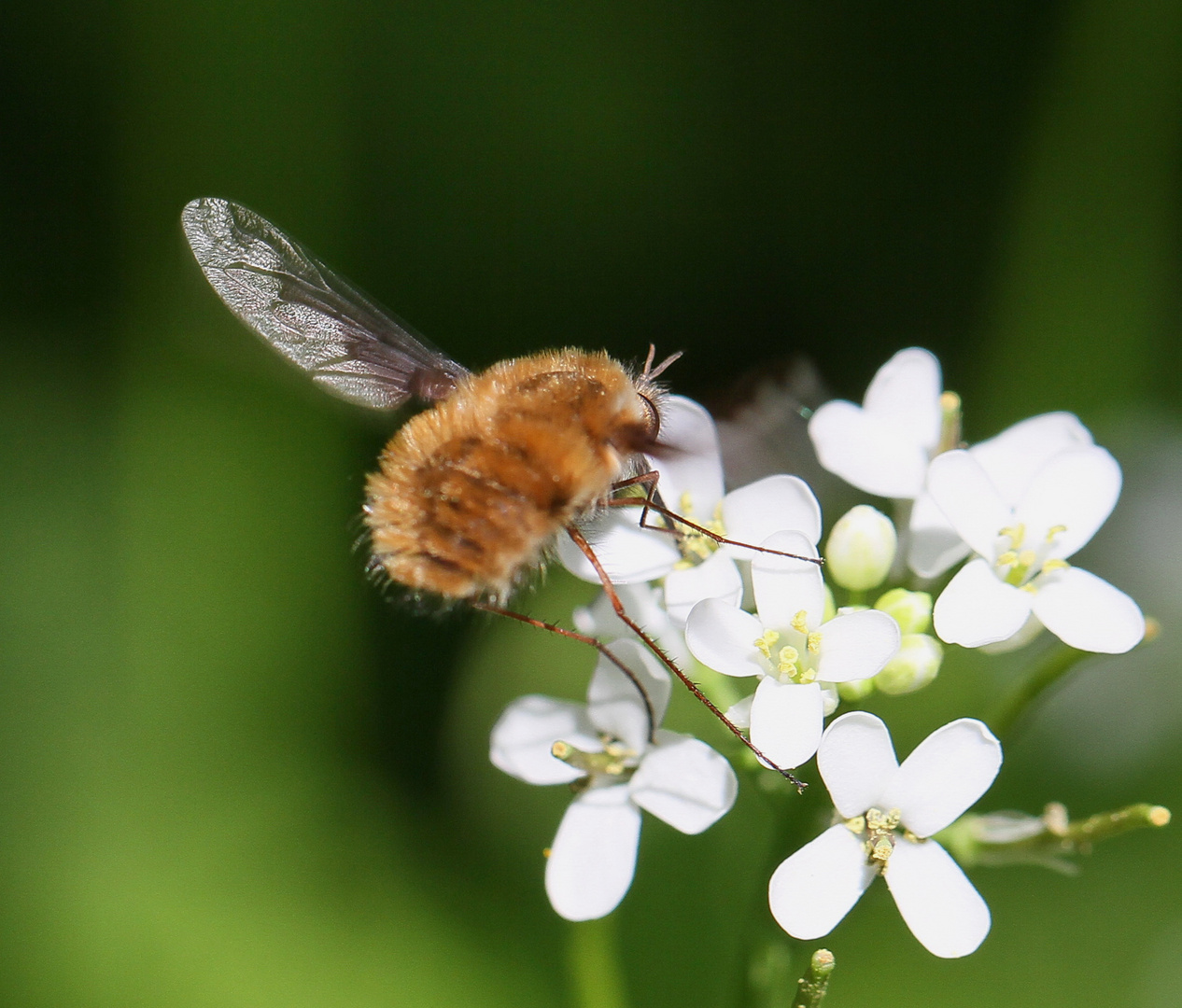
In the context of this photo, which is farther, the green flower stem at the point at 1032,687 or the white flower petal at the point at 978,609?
the green flower stem at the point at 1032,687

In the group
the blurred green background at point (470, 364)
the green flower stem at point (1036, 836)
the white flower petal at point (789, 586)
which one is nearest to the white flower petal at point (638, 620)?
the white flower petal at point (789, 586)

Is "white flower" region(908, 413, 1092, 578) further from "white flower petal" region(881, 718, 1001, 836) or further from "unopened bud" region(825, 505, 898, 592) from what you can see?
"white flower petal" region(881, 718, 1001, 836)

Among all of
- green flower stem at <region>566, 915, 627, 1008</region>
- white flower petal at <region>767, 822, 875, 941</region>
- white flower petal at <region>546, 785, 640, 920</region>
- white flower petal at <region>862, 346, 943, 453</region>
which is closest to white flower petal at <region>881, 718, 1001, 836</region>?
white flower petal at <region>767, 822, 875, 941</region>

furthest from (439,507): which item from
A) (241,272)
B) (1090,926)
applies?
(1090,926)

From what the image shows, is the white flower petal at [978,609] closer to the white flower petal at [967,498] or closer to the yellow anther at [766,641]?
the white flower petal at [967,498]

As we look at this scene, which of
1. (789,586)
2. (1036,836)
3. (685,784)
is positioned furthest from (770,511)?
(1036,836)

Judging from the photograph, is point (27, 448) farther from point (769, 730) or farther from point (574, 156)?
point (769, 730)
